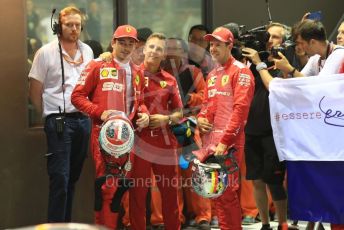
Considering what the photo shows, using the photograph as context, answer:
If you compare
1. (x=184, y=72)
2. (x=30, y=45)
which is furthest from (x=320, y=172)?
(x=30, y=45)

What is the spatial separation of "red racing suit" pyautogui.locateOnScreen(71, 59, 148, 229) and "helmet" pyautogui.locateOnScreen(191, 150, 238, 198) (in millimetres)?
683

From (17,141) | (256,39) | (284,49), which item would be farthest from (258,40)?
(17,141)

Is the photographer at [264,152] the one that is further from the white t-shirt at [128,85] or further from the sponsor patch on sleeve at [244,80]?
the white t-shirt at [128,85]

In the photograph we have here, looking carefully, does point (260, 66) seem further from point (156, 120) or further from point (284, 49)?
point (156, 120)

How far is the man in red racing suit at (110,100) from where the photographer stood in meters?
6.40

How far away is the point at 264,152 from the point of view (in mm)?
7180

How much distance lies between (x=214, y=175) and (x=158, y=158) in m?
0.73

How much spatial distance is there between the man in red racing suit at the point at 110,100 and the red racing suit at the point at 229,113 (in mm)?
626

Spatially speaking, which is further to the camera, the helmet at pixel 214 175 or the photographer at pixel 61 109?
the photographer at pixel 61 109

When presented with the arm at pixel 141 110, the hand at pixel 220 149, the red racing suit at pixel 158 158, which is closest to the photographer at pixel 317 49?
the hand at pixel 220 149

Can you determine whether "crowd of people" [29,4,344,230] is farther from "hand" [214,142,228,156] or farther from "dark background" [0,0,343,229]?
"dark background" [0,0,343,229]

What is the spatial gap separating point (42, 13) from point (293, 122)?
308 cm

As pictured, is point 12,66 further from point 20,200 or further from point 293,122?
point 293,122

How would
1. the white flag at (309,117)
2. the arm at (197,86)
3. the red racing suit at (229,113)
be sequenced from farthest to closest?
1. the arm at (197,86)
2. the red racing suit at (229,113)
3. the white flag at (309,117)
